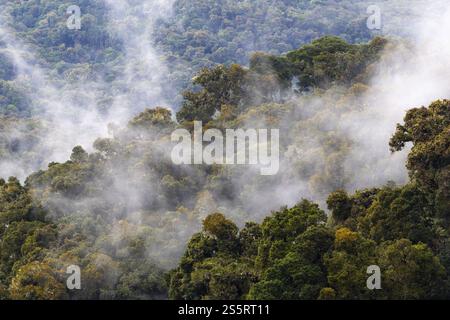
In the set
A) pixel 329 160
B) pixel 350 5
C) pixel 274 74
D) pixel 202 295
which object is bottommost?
pixel 202 295

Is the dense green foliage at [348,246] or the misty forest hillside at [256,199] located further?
the misty forest hillside at [256,199]

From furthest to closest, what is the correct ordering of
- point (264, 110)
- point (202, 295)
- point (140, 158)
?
point (264, 110) < point (140, 158) < point (202, 295)

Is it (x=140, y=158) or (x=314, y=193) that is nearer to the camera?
(x=314, y=193)

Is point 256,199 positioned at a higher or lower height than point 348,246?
higher

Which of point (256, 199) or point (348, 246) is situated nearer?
point (348, 246)

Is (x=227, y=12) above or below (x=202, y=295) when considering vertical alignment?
above

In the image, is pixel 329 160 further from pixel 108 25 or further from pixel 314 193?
Result: pixel 108 25

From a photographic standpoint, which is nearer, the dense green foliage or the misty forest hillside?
the dense green foliage

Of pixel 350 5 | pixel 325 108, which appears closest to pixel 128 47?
pixel 350 5
